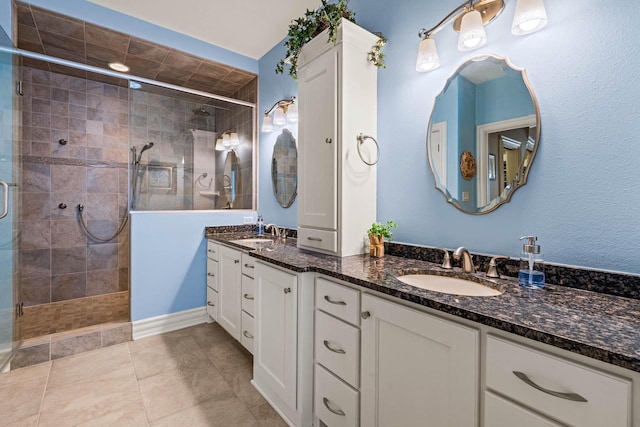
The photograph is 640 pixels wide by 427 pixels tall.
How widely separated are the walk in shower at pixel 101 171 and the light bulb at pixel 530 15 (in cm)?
260

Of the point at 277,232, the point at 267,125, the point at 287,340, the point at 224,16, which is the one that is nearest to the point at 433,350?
the point at 287,340

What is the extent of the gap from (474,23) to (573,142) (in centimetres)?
67

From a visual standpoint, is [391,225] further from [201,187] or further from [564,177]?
[201,187]

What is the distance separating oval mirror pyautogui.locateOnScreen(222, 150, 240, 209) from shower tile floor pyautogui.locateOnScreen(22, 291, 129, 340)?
58.2 inches

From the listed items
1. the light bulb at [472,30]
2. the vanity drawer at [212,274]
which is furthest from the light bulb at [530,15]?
the vanity drawer at [212,274]

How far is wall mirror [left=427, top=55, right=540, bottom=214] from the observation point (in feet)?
4.07

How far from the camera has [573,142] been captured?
111cm

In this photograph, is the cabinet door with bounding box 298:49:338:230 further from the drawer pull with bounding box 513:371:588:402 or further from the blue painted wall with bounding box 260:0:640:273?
the drawer pull with bounding box 513:371:588:402

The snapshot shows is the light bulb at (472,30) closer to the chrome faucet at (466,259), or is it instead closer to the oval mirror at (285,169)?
the chrome faucet at (466,259)

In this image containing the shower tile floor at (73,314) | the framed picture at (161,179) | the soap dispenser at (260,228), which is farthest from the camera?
the soap dispenser at (260,228)

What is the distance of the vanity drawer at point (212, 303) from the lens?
8.56 feet

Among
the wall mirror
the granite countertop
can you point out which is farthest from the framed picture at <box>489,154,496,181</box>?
the granite countertop

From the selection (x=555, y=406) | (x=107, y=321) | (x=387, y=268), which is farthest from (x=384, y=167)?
(x=107, y=321)

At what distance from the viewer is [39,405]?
1649 mm
